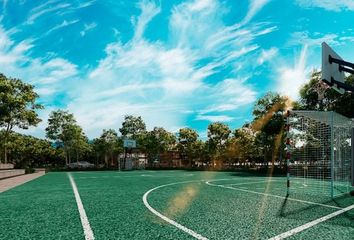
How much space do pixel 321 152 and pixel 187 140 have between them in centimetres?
4652

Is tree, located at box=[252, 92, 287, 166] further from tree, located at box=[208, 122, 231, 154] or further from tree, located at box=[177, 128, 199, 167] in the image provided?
tree, located at box=[177, 128, 199, 167]

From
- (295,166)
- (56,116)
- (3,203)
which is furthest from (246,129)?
(3,203)

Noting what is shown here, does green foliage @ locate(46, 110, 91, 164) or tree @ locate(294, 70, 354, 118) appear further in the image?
green foliage @ locate(46, 110, 91, 164)

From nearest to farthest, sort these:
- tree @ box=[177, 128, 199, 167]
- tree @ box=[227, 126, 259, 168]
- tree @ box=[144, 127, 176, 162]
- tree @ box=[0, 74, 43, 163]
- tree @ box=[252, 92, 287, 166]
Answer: tree @ box=[0, 74, 43, 163] < tree @ box=[252, 92, 287, 166] < tree @ box=[227, 126, 259, 168] < tree @ box=[144, 127, 176, 162] < tree @ box=[177, 128, 199, 167]

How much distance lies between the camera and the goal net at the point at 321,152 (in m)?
12.8

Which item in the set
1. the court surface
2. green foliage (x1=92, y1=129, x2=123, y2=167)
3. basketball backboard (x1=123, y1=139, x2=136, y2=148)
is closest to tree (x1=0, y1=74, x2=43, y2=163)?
the court surface

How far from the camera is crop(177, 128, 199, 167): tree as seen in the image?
60.2m

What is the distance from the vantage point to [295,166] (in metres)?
16.0

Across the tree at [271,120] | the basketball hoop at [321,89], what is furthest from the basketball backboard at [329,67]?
the tree at [271,120]

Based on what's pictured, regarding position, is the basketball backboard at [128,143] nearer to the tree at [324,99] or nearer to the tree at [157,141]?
the tree at [157,141]

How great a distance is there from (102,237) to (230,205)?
169 inches

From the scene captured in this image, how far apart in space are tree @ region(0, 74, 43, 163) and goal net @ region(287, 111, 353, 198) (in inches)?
781

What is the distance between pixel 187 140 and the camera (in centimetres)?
6088

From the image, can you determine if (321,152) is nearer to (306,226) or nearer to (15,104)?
(306,226)
